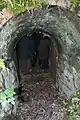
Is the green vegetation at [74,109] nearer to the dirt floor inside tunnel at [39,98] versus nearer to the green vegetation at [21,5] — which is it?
the dirt floor inside tunnel at [39,98]

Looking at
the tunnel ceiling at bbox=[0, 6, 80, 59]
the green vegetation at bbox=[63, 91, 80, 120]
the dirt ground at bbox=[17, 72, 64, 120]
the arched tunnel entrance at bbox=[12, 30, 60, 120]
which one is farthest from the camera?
the arched tunnel entrance at bbox=[12, 30, 60, 120]

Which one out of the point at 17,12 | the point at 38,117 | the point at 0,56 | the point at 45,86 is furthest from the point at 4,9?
the point at 45,86

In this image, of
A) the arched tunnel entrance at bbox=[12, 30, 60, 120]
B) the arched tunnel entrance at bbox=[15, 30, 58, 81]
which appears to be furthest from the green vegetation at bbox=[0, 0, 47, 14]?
the arched tunnel entrance at bbox=[15, 30, 58, 81]

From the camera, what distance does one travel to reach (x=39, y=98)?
500 cm

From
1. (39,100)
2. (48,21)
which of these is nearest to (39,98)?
(39,100)

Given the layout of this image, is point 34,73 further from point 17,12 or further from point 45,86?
point 17,12

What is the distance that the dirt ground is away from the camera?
4302 millimetres

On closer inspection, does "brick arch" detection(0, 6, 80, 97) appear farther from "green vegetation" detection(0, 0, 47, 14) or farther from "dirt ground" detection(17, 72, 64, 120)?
"dirt ground" detection(17, 72, 64, 120)

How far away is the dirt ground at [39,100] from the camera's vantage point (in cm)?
430

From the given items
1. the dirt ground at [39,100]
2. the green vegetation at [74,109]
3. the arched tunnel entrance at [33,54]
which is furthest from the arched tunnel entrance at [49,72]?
the arched tunnel entrance at [33,54]

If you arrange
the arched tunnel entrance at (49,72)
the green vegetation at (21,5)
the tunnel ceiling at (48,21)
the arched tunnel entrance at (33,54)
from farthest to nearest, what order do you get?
the arched tunnel entrance at (33,54) < the arched tunnel entrance at (49,72) < the tunnel ceiling at (48,21) < the green vegetation at (21,5)

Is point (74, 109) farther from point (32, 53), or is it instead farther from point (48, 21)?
point (32, 53)

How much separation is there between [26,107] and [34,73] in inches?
73.0

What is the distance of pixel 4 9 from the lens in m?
2.64
